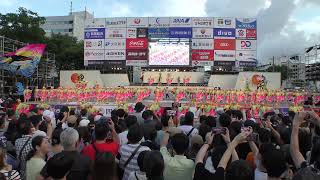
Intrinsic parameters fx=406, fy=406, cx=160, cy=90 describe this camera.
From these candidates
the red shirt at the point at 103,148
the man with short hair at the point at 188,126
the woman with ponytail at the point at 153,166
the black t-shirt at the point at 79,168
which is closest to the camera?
the woman with ponytail at the point at 153,166

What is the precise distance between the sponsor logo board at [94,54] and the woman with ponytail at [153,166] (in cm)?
2738

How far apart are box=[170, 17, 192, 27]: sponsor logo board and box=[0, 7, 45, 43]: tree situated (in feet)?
53.4

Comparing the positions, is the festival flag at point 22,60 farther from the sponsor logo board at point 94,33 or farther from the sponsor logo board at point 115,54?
the sponsor logo board at point 115,54

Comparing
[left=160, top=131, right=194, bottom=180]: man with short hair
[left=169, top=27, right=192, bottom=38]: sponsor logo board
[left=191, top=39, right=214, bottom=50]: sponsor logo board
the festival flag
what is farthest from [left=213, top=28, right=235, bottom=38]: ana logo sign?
[left=160, top=131, right=194, bottom=180]: man with short hair

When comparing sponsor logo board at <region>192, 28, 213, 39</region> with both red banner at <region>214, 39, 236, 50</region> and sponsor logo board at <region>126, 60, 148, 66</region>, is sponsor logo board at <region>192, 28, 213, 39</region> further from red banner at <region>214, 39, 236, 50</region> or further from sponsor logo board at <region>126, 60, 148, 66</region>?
sponsor logo board at <region>126, 60, 148, 66</region>

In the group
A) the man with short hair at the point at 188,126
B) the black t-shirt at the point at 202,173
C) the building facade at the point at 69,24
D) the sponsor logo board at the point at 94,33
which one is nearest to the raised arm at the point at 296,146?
the black t-shirt at the point at 202,173

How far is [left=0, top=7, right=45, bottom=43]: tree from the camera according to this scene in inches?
1543

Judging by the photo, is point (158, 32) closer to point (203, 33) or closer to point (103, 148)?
point (203, 33)

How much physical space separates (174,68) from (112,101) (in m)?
13.2

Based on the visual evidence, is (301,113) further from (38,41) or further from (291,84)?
(291,84)

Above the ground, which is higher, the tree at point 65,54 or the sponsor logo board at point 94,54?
the tree at point 65,54

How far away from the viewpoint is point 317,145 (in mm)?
3203

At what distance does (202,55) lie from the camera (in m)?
30.5

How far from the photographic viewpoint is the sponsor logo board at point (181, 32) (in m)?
30.1
